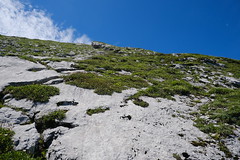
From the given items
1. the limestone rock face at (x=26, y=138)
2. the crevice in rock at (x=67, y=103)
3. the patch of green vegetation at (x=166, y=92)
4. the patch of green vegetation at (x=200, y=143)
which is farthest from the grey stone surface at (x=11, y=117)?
the patch of green vegetation at (x=200, y=143)

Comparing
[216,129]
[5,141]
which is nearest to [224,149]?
[216,129]

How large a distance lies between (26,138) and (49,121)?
60.7 inches

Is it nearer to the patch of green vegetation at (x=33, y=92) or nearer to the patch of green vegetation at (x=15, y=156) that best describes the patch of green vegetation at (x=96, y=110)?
the patch of green vegetation at (x=33, y=92)

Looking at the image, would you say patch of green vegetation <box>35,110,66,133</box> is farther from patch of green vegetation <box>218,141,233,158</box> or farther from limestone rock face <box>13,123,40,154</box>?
patch of green vegetation <box>218,141,233,158</box>

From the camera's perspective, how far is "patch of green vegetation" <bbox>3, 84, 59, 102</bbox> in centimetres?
1026

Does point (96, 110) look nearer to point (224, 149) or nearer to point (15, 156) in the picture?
point (15, 156)

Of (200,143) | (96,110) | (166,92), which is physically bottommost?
(200,143)

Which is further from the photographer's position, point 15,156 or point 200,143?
point 200,143

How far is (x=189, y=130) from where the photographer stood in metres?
8.48

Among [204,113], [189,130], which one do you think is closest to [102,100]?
[189,130]

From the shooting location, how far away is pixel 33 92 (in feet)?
35.2

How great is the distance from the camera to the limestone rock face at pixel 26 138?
662 cm

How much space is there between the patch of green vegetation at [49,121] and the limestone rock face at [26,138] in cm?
43

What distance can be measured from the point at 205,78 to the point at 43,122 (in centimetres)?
2331
